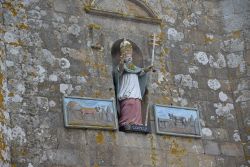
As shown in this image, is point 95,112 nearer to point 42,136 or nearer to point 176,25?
point 42,136

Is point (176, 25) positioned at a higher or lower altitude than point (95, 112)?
higher

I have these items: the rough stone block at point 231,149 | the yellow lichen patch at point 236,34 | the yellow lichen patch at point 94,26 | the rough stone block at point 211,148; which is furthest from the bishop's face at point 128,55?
the yellow lichen patch at point 236,34

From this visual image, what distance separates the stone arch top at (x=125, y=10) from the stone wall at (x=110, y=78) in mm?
60

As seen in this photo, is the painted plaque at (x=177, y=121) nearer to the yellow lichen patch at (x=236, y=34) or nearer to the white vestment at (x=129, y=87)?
the white vestment at (x=129, y=87)

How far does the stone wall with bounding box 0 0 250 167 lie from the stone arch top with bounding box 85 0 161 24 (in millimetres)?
60

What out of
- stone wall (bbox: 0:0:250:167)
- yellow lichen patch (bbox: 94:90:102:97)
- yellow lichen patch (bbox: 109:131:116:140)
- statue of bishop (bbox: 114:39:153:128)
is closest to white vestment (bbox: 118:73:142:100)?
statue of bishop (bbox: 114:39:153:128)

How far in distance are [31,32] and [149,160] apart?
102 inches

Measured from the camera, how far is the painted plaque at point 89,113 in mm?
10922

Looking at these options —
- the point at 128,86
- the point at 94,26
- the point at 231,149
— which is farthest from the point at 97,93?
the point at 231,149

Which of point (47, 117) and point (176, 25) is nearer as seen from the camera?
point (47, 117)

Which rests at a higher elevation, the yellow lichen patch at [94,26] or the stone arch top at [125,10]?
the stone arch top at [125,10]

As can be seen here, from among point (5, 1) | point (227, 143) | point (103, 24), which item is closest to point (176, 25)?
point (103, 24)

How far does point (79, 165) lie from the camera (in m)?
10.7

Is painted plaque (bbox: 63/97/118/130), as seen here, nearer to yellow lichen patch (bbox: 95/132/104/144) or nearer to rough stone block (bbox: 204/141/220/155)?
yellow lichen patch (bbox: 95/132/104/144)
